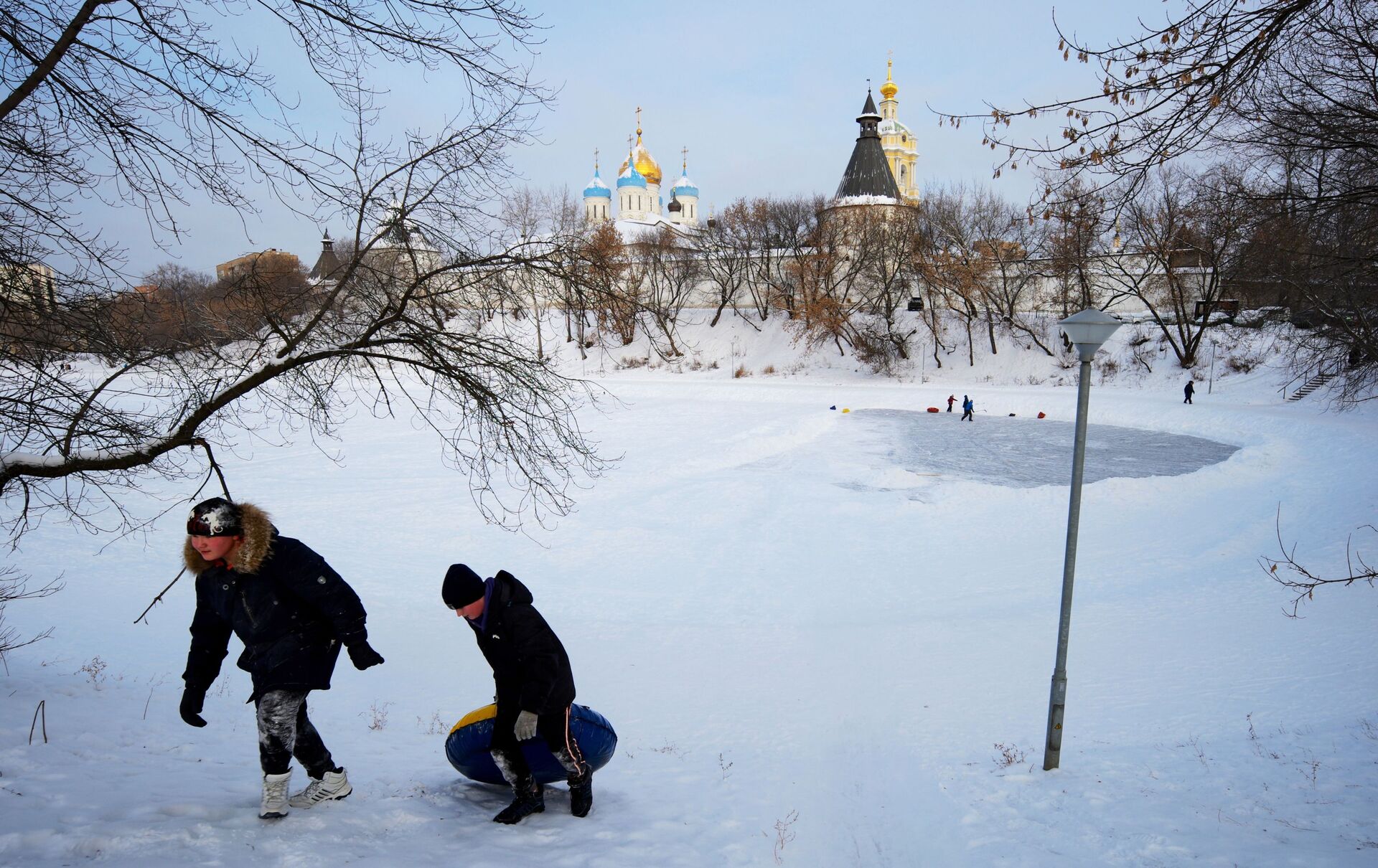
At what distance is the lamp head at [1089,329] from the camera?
6387 mm

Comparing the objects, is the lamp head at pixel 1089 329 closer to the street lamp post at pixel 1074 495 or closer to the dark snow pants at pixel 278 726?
the street lamp post at pixel 1074 495

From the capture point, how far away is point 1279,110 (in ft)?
17.4

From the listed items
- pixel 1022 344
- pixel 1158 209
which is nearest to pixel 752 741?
pixel 1158 209

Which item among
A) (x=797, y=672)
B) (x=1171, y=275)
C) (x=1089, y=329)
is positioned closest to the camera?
(x=1089, y=329)

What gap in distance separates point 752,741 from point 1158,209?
40696 mm

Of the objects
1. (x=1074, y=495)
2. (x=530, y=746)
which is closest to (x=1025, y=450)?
(x=1074, y=495)

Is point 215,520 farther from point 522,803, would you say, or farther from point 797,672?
point 797,672

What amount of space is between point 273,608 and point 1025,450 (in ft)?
77.7

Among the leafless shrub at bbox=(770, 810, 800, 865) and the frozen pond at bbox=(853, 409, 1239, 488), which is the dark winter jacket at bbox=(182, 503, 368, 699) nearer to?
the leafless shrub at bbox=(770, 810, 800, 865)

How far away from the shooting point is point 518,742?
15.4ft

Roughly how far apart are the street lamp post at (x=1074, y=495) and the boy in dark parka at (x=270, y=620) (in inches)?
208

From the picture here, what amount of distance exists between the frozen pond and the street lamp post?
12982mm

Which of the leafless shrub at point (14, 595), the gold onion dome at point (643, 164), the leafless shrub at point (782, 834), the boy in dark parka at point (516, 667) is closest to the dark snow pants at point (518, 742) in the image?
the boy in dark parka at point (516, 667)

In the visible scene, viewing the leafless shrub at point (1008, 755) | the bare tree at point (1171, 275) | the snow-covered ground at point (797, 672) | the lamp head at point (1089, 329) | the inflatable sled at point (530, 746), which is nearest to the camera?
the inflatable sled at point (530, 746)
